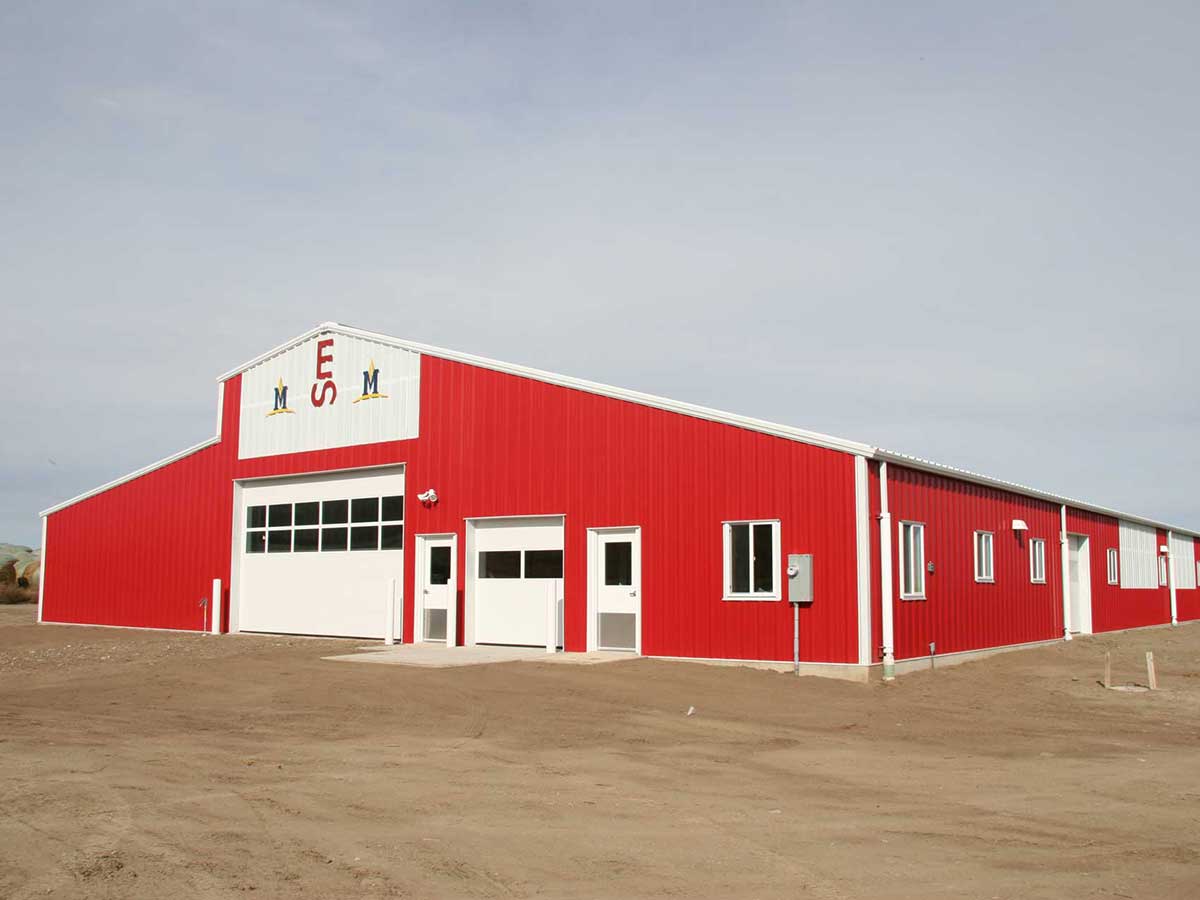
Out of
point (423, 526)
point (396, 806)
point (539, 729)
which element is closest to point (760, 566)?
point (539, 729)

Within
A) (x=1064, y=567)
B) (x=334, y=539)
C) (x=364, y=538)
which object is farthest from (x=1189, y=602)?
(x=334, y=539)

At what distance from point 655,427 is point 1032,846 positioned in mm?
12117

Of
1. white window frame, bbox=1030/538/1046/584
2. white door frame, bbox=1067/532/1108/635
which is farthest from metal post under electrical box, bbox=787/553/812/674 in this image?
white door frame, bbox=1067/532/1108/635

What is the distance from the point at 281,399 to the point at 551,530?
8625mm

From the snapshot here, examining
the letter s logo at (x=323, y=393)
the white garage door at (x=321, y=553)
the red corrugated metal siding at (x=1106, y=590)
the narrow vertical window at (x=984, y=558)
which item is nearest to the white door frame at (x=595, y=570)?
the white garage door at (x=321, y=553)

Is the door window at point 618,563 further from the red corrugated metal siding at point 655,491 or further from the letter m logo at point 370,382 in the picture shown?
the letter m logo at point 370,382

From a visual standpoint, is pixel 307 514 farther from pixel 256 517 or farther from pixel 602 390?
pixel 602 390

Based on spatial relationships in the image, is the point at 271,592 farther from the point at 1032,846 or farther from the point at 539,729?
the point at 1032,846

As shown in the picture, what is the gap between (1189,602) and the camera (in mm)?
38875

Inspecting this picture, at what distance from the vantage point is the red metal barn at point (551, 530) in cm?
1675

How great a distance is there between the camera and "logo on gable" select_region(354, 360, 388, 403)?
23.1 meters

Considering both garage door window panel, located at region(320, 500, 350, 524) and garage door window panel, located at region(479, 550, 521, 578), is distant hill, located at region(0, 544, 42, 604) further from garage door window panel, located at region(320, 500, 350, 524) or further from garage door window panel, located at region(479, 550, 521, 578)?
garage door window panel, located at region(479, 550, 521, 578)

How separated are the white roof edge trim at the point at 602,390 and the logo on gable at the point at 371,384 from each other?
0.66 m

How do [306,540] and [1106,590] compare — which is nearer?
[306,540]
